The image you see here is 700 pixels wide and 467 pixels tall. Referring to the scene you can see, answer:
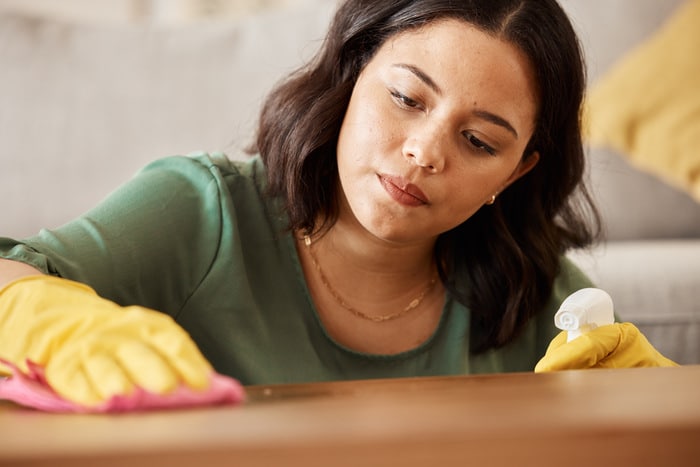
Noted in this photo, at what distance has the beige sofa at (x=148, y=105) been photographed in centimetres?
199

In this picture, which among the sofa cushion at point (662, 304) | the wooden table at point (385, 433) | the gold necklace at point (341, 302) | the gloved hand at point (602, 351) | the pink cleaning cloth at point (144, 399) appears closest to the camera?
the wooden table at point (385, 433)

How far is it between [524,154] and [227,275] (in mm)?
466

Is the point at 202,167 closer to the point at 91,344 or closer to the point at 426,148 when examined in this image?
the point at 426,148

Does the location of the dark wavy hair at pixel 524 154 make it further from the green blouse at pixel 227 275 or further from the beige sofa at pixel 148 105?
the beige sofa at pixel 148 105

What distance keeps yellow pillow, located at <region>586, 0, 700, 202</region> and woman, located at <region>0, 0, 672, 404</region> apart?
71 cm

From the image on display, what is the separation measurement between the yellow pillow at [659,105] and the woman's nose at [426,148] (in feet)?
3.59

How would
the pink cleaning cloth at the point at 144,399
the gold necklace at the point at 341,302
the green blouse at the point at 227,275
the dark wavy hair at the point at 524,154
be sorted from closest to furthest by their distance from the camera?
the pink cleaning cloth at the point at 144,399
the green blouse at the point at 227,275
the dark wavy hair at the point at 524,154
the gold necklace at the point at 341,302

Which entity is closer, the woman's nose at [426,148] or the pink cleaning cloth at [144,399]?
the pink cleaning cloth at [144,399]

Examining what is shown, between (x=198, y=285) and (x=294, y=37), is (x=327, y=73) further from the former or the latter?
(x=294, y=37)

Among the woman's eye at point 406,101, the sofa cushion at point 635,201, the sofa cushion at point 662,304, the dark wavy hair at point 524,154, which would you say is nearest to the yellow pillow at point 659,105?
the sofa cushion at point 635,201

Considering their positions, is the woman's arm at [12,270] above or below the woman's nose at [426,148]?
below

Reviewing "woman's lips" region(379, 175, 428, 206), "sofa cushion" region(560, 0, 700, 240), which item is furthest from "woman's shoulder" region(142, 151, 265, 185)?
"sofa cushion" region(560, 0, 700, 240)

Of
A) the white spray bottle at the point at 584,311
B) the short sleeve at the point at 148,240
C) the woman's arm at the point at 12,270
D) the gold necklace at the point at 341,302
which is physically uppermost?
the woman's arm at the point at 12,270

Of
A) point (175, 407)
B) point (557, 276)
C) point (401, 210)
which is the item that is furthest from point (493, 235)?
point (175, 407)
